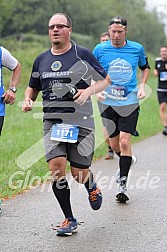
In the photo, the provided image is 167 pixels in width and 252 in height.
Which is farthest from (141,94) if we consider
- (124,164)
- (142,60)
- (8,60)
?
(8,60)

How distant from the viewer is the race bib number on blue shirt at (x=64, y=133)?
20.2ft

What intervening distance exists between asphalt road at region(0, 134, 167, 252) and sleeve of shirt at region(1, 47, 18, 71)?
165 centimetres

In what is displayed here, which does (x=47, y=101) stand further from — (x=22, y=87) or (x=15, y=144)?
(x=22, y=87)

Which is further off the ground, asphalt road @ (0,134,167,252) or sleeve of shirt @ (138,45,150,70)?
sleeve of shirt @ (138,45,150,70)

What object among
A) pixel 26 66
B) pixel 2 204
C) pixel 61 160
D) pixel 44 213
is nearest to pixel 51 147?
pixel 61 160

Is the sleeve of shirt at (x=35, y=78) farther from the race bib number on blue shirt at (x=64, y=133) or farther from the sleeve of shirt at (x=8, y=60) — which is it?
the sleeve of shirt at (x=8, y=60)

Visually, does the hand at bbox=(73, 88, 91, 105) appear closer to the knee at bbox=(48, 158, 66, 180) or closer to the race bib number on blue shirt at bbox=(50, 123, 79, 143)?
the race bib number on blue shirt at bbox=(50, 123, 79, 143)

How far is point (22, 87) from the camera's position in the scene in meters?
30.2

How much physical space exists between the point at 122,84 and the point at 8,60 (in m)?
1.69

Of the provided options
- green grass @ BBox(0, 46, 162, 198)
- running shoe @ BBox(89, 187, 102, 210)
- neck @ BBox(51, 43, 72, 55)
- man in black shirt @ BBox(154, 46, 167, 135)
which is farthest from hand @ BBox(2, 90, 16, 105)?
man in black shirt @ BBox(154, 46, 167, 135)

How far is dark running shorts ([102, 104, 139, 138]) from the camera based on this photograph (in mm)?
8047

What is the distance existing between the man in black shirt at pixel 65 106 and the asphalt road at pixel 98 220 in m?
0.29

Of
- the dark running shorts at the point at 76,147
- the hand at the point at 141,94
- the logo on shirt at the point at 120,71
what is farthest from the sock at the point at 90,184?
the logo on shirt at the point at 120,71

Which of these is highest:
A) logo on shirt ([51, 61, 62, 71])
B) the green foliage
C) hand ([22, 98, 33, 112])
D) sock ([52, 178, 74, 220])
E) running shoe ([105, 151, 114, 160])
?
the green foliage
